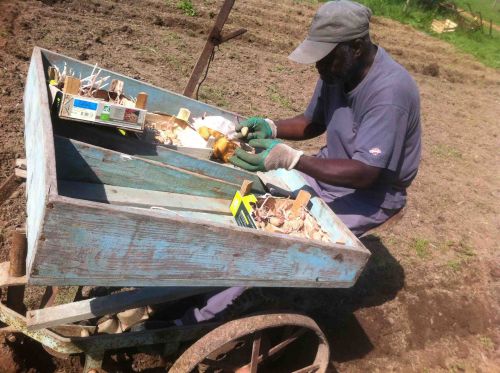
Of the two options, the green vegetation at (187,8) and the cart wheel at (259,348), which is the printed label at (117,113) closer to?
the cart wheel at (259,348)

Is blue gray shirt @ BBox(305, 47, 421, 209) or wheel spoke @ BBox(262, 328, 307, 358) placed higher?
blue gray shirt @ BBox(305, 47, 421, 209)

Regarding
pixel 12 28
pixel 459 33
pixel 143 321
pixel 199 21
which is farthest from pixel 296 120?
pixel 459 33

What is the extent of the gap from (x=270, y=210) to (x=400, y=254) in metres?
2.84

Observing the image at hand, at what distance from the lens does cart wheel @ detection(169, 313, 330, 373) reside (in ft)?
8.39

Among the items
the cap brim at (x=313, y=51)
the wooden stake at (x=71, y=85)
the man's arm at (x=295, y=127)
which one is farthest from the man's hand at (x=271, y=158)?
the wooden stake at (x=71, y=85)

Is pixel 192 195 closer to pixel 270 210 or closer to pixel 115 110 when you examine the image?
pixel 270 210

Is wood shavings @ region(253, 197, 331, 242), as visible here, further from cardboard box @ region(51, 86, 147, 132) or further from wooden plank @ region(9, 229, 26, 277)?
wooden plank @ region(9, 229, 26, 277)

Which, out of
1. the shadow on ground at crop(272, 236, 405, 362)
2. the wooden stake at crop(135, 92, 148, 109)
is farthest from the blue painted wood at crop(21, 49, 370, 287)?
the shadow on ground at crop(272, 236, 405, 362)

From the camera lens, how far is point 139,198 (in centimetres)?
275

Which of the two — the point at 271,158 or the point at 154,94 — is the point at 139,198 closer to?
the point at 271,158

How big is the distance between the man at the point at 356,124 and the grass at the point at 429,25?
16.0m

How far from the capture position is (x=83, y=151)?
2615 mm

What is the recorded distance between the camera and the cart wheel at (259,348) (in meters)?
2.56

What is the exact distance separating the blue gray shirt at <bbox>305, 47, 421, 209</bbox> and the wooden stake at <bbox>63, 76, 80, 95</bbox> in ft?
5.16
